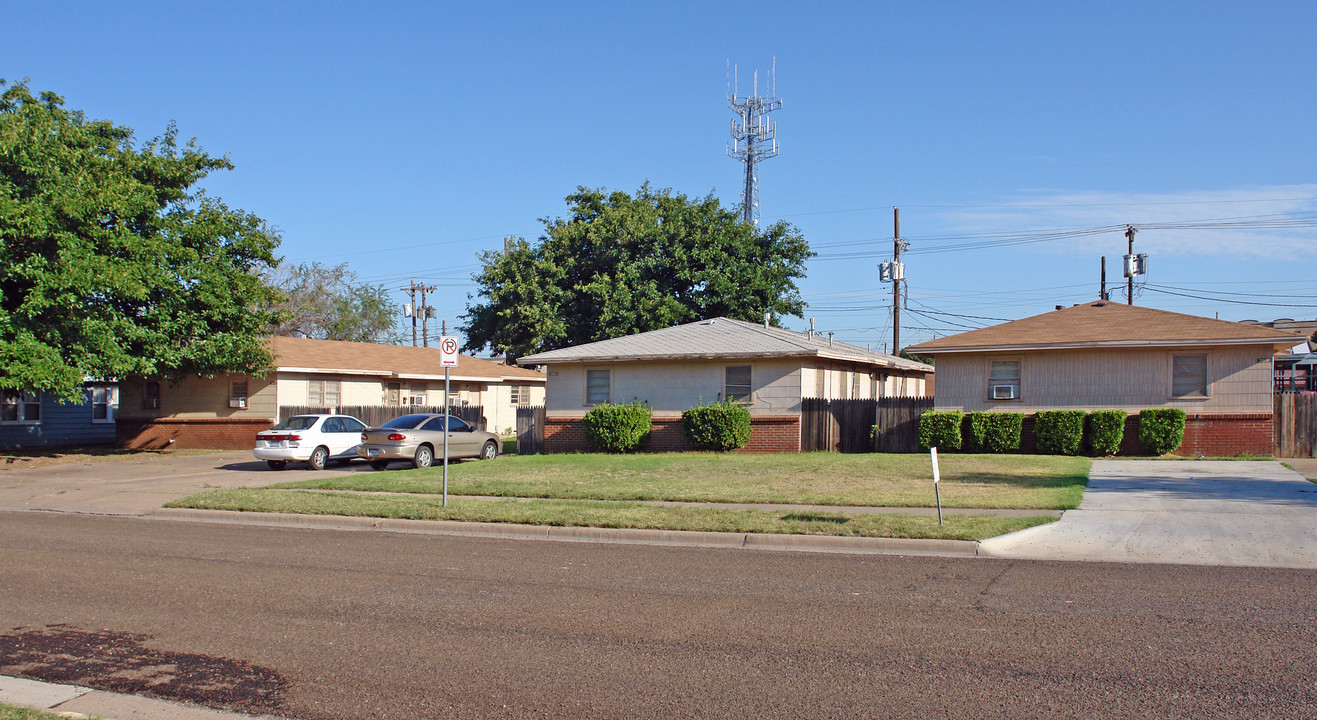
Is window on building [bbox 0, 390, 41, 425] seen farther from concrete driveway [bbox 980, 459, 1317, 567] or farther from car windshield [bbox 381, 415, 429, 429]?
concrete driveway [bbox 980, 459, 1317, 567]

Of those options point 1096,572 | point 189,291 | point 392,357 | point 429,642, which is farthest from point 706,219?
point 429,642

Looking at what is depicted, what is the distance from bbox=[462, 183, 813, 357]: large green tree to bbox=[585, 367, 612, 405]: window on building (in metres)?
10.7

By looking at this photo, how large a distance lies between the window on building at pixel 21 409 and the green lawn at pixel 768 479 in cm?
1998

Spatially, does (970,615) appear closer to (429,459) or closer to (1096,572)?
(1096,572)

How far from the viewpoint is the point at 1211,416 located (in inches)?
899

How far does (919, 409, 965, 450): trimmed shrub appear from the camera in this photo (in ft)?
79.9

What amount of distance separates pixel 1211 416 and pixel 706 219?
903 inches

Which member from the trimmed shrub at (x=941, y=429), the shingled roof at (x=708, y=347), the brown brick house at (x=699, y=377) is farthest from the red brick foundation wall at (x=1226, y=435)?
the shingled roof at (x=708, y=347)

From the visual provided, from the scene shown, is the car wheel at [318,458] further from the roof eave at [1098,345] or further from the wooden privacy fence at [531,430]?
the roof eave at [1098,345]

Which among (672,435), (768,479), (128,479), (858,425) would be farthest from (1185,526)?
(128,479)

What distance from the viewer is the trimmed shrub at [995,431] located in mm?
24000

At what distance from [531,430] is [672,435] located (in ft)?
14.5

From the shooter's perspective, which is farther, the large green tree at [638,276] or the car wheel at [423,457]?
the large green tree at [638,276]

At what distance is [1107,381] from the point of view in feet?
78.7
